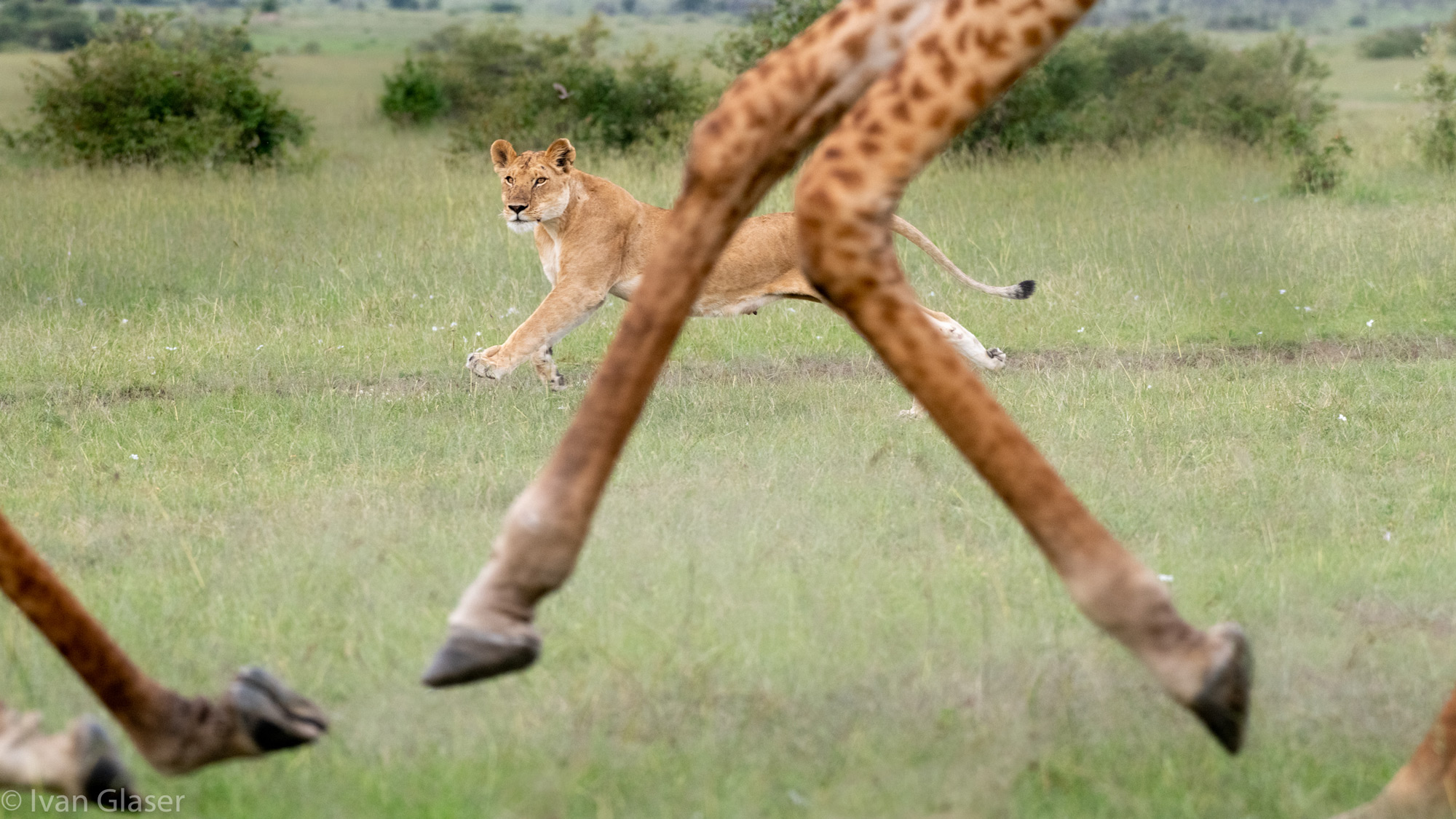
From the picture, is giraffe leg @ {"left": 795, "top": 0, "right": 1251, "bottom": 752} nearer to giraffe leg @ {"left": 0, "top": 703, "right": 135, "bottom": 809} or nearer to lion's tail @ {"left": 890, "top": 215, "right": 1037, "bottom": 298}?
giraffe leg @ {"left": 0, "top": 703, "right": 135, "bottom": 809}

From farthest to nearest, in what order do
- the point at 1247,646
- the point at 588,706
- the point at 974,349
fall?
the point at 974,349 < the point at 588,706 < the point at 1247,646

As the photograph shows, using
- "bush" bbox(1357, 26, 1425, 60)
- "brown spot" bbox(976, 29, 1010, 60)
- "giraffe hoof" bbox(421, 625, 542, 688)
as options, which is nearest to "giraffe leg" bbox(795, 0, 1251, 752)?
"brown spot" bbox(976, 29, 1010, 60)

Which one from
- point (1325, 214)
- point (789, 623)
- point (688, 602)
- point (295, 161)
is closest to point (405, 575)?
point (688, 602)

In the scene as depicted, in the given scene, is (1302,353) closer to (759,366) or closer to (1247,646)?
(759,366)

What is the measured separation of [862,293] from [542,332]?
4.59 metres

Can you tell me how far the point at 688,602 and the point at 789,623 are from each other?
26 centimetres

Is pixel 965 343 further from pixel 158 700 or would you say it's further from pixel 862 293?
pixel 158 700

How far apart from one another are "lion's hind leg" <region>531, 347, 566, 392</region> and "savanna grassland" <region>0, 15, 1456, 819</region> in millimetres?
108

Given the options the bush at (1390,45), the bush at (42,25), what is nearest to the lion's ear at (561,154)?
the bush at (42,25)

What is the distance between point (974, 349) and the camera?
664 centimetres

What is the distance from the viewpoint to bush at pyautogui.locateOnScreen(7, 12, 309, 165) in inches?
577

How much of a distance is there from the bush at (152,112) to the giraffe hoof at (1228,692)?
13455 millimetres

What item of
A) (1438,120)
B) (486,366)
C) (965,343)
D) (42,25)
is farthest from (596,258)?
(42,25)

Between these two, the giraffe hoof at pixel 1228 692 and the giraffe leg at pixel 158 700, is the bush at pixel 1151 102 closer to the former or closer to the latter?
the giraffe hoof at pixel 1228 692
